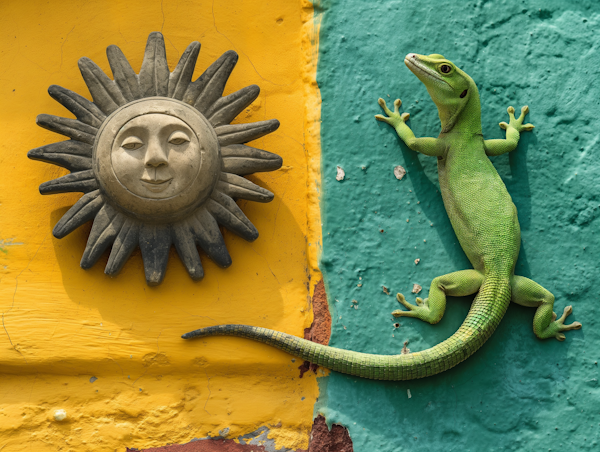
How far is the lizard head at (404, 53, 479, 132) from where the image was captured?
2389 mm

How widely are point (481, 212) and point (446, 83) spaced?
1.89 feet

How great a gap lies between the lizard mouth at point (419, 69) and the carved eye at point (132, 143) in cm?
119

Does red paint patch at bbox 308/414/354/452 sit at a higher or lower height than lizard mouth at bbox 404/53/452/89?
lower

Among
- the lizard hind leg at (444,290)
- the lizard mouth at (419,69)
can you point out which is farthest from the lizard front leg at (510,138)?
the lizard hind leg at (444,290)

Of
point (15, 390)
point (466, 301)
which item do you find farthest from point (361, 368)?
point (15, 390)

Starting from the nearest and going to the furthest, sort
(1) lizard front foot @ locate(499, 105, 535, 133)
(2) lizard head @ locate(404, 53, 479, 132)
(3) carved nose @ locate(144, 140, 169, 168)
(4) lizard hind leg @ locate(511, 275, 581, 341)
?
(3) carved nose @ locate(144, 140, 169, 168), (4) lizard hind leg @ locate(511, 275, 581, 341), (2) lizard head @ locate(404, 53, 479, 132), (1) lizard front foot @ locate(499, 105, 535, 133)

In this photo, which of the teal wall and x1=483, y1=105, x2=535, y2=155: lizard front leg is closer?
the teal wall

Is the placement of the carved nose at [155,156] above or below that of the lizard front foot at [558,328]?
above

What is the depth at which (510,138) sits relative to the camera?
2469mm

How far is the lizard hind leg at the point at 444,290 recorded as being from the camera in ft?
7.49

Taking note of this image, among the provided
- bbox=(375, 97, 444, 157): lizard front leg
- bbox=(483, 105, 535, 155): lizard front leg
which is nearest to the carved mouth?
bbox=(375, 97, 444, 157): lizard front leg

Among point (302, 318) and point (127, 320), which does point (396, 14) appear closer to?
point (302, 318)

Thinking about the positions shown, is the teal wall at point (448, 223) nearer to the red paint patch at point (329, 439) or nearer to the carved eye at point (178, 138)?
the red paint patch at point (329, 439)

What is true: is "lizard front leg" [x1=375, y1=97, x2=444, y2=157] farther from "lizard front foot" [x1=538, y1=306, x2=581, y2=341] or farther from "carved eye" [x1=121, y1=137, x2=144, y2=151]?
"carved eye" [x1=121, y1=137, x2=144, y2=151]
